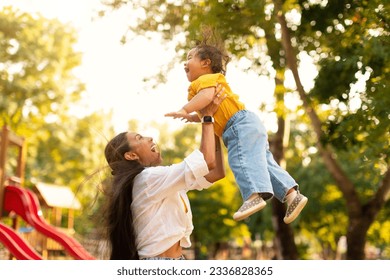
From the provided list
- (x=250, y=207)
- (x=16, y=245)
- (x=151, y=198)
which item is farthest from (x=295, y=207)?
(x=16, y=245)

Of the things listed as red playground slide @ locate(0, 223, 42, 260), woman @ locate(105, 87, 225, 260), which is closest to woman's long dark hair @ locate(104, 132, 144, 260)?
woman @ locate(105, 87, 225, 260)

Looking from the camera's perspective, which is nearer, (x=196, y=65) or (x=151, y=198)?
(x=151, y=198)

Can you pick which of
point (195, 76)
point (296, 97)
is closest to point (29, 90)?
point (296, 97)

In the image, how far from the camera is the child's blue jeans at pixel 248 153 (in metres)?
3.81

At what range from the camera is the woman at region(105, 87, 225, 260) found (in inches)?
139

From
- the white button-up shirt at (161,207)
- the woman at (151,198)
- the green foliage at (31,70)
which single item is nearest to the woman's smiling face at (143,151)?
the woman at (151,198)

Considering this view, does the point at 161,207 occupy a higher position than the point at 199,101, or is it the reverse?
the point at 199,101

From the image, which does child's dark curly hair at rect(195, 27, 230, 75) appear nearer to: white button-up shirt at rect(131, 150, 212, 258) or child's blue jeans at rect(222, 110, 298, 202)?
child's blue jeans at rect(222, 110, 298, 202)

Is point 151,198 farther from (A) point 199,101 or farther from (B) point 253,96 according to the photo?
(B) point 253,96

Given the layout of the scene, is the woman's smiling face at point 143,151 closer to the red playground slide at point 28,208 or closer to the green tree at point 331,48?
the green tree at point 331,48

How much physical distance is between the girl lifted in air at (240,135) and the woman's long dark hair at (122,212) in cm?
39

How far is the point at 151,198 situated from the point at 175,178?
19 cm

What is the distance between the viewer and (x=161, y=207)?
3.67 m

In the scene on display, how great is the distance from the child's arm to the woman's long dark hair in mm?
370
